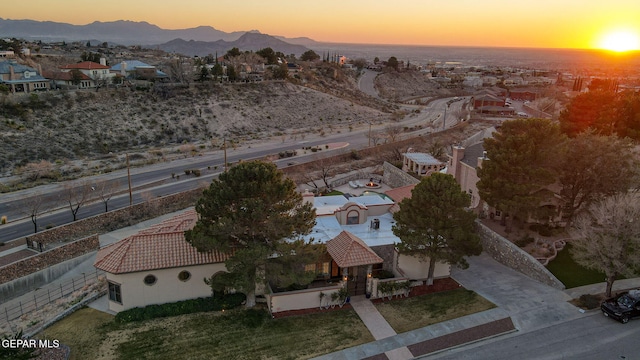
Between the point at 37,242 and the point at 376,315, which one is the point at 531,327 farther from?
the point at 37,242

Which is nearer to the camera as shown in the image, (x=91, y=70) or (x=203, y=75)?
(x=91, y=70)

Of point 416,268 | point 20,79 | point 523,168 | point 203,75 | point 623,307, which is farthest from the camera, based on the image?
point 203,75

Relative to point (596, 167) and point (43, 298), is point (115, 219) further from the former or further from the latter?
point (596, 167)

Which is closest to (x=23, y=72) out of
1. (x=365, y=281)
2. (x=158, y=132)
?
(x=158, y=132)

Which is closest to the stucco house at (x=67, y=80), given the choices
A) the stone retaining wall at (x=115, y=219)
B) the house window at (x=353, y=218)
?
the stone retaining wall at (x=115, y=219)

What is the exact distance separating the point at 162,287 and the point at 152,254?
2.11 meters

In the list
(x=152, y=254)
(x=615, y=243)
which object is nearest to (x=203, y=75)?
(x=152, y=254)

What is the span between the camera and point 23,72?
79938 mm

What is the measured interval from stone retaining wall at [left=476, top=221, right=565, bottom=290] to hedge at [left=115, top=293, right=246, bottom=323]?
19.3 meters

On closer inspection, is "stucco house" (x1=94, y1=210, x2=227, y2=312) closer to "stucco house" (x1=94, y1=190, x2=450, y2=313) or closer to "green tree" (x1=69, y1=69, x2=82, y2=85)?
"stucco house" (x1=94, y1=190, x2=450, y2=313)

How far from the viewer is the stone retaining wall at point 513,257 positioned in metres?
29.0

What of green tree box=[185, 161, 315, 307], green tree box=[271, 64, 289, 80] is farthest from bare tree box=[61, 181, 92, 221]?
green tree box=[271, 64, 289, 80]

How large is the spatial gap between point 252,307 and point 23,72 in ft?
257

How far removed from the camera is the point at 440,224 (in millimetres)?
27250
